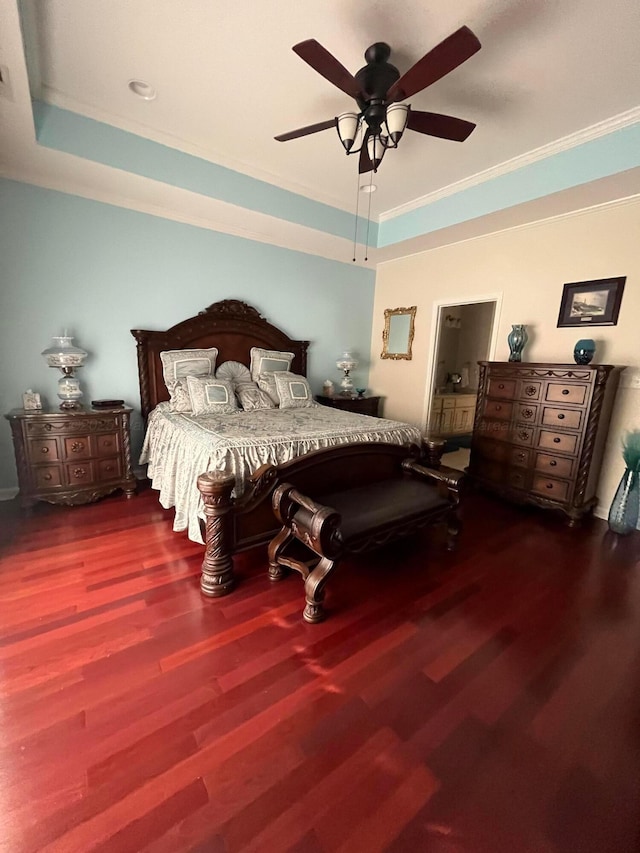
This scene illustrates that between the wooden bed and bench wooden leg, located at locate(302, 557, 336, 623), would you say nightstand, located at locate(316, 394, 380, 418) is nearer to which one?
the wooden bed

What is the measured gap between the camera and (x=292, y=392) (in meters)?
3.67

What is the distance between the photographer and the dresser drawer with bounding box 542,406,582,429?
2.77 metres

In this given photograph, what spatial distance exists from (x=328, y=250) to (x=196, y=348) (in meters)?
1.97

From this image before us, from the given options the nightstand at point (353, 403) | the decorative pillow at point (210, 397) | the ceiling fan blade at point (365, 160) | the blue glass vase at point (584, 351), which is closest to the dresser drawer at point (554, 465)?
the blue glass vase at point (584, 351)

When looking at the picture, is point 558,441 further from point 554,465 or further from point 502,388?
point 502,388

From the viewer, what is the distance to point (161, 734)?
1223 mm

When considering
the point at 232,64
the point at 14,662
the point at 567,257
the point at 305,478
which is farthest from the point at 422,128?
the point at 14,662

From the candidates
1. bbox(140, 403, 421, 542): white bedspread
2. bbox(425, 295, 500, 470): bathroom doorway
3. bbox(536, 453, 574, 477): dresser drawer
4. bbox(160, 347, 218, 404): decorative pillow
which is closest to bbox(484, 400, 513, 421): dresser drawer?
bbox(536, 453, 574, 477): dresser drawer

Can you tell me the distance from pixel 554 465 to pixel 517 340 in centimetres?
116

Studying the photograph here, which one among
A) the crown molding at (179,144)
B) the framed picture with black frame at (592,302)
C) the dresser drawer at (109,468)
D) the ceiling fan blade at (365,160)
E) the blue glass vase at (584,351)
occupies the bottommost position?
the dresser drawer at (109,468)

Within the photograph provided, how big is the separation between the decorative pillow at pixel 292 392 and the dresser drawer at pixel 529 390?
1.94 meters

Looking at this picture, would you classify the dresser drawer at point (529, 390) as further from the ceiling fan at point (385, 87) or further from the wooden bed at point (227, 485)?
the ceiling fan at point (385, 87)

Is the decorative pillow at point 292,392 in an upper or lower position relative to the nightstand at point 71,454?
upper

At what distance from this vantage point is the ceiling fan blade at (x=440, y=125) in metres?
1.91
